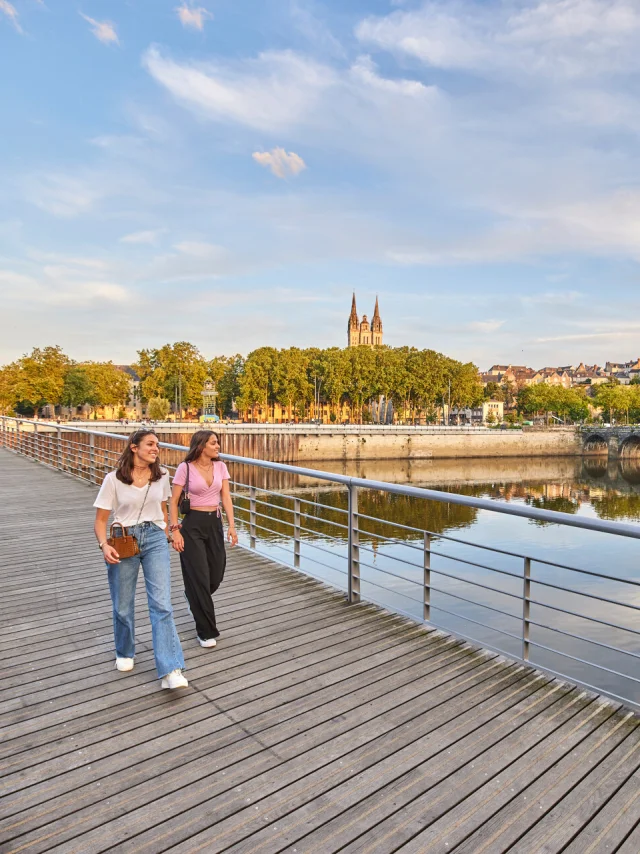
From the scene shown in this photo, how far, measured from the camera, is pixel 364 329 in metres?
149

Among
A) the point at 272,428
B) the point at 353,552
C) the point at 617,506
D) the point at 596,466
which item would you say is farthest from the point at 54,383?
the point at 353,552

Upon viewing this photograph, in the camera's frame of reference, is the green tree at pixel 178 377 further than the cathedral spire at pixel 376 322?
No

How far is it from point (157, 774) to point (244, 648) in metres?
1.57

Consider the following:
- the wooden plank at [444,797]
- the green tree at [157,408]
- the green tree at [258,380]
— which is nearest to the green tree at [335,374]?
the green tree at [258,380]

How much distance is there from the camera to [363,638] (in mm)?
4707

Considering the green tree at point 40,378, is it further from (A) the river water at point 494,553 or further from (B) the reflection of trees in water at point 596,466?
(B) the reflection of trees in water at point 596,466

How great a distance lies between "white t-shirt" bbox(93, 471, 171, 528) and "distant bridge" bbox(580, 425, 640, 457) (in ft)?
283

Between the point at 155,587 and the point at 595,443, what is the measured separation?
89.7 m

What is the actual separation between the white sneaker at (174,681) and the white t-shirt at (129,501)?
0.93 metres

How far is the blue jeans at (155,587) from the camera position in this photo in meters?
3.87

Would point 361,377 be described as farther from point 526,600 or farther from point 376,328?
point 526,600

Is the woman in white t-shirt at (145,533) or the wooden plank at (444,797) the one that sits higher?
the woman in white t-shirt at (145,533)

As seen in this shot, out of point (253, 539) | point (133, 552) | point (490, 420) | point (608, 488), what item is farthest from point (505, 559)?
point (490, 420)

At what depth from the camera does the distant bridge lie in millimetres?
81625
